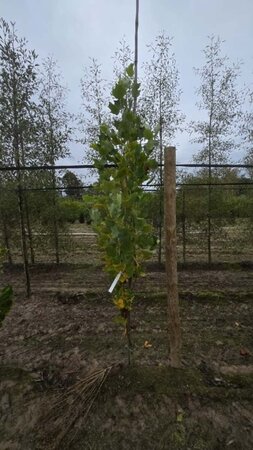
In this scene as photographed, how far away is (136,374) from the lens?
6.54ft

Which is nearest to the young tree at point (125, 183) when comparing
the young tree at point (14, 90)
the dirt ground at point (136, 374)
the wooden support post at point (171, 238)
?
the wooden support post at point (171, 238)

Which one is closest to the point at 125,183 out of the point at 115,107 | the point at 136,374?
the point at 115,107

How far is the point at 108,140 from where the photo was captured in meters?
1.77

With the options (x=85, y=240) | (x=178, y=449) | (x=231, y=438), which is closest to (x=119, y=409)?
(x=178, y=449)

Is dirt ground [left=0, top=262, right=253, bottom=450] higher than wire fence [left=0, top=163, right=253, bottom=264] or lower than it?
lower

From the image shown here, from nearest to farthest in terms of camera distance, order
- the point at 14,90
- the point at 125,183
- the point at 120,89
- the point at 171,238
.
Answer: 1. the point at 120,89
2. the point at 125,183
3. the point at 171,238
4. the point at 14,90

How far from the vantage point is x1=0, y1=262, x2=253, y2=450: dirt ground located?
162 cm

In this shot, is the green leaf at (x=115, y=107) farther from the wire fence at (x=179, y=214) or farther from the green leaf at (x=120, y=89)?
the wire fence at (x=179, y=214)

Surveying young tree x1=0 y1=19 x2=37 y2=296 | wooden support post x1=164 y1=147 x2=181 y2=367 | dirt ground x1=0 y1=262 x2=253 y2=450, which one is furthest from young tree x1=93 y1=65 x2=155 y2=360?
young tree x1=0 y1=19 x2=37 y2=296

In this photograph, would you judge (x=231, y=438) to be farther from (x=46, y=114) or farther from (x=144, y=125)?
(x=46, y=114)

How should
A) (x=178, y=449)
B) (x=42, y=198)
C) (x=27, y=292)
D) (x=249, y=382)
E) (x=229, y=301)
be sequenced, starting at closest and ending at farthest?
1. (x=178, y=449)
2. (x=249, y=382)
3. (x=229, y=301)
4. (x=27, y=292)
5. (x=42, y=198)

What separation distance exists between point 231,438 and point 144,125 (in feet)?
5.83

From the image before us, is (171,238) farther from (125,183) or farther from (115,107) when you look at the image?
(115,107)

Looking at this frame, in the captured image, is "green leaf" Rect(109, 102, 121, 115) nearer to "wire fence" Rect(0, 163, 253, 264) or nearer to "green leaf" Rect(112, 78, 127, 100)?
"green leaf" Rect(112, 78, 127, 100)
